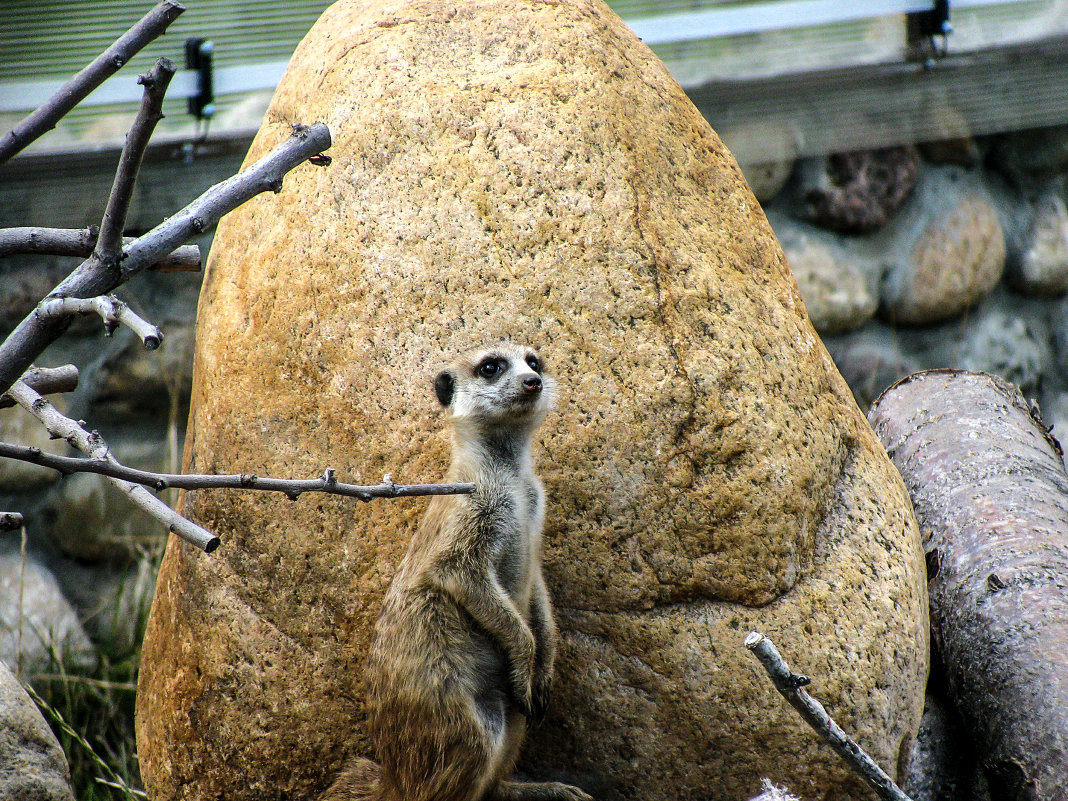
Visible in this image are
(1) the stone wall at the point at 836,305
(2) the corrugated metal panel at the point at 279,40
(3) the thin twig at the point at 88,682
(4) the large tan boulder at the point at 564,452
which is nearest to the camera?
(4) the large tan boulder at the point at 564,452

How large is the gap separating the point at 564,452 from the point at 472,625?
53 centimetres

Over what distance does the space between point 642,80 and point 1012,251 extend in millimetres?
2665

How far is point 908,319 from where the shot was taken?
4645 millimetres

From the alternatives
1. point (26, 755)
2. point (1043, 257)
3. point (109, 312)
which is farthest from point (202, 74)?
point (1043, 257)

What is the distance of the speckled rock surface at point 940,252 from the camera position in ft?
15.0

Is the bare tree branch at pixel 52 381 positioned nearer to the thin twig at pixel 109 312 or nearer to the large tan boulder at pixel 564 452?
the thin twig at pixel 109 312

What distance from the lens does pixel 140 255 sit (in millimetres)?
1301

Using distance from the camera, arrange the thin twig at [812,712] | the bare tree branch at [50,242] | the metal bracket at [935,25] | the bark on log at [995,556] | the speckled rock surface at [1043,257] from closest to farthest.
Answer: the bare tree branch at [50,242] < the thin twig at [812,712] < the bark on log at [995,556] < the metal bracket at [935,25] < the speckled rock surface at [1043,257]

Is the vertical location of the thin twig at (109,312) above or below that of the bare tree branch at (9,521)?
above

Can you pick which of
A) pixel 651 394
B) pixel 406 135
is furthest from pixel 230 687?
pixel 406 135

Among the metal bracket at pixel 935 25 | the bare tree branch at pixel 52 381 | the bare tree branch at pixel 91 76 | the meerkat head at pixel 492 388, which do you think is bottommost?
the meerkat head at pixel 492 388

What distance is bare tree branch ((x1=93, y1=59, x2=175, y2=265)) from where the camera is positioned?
1156 mm

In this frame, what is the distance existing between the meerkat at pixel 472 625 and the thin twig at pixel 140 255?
43.1 inches

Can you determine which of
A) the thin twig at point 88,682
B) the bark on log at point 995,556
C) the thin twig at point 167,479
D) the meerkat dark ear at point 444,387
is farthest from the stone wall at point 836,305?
the thin twig at point 167,479
